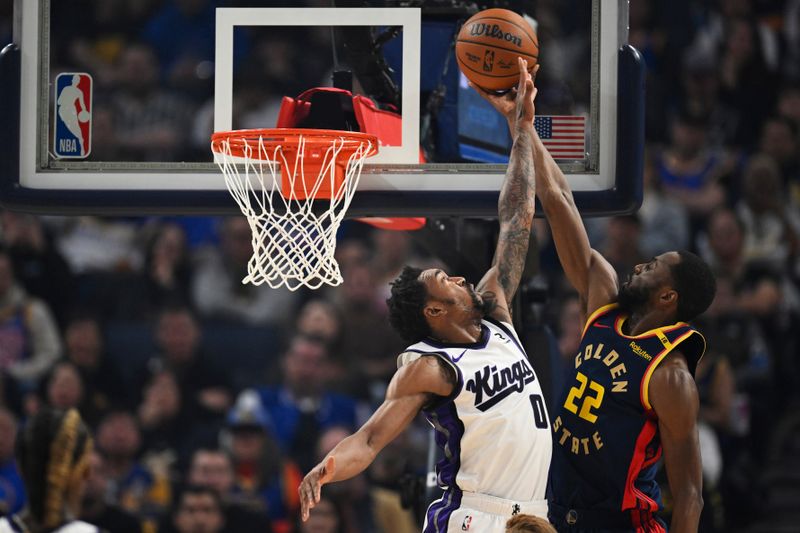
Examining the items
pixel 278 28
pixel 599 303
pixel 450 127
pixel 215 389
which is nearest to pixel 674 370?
pixel 599 303

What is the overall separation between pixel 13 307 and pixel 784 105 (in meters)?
5.64

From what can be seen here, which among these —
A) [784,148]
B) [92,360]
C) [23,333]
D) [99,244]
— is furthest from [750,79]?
[23,333]

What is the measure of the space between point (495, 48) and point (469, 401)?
52.2 inches

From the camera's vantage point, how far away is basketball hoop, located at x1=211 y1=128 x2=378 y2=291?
14.9ft

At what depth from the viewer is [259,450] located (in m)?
7.63

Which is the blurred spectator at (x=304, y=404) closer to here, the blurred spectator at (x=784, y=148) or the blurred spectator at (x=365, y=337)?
the blurred spectator at (x=365, y=337)

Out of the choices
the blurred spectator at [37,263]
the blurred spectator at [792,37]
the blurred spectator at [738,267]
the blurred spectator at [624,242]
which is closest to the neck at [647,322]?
the blurred spectator at [624,242]

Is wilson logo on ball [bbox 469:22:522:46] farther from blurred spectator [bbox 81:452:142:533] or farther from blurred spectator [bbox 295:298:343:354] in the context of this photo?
blurred spectator [bbox 295:298:343:354]

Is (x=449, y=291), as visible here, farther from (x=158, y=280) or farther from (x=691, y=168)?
(x=691, y=168)

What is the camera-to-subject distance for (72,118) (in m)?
4.85

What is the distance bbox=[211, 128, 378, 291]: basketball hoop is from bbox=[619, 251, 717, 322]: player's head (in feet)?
3.68

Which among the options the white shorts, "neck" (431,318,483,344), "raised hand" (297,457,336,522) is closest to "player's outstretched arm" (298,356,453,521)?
"raised hand" (297,457,336,522)

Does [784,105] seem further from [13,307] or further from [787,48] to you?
[13,307]

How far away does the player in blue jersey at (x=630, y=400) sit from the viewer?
4.31 meters
